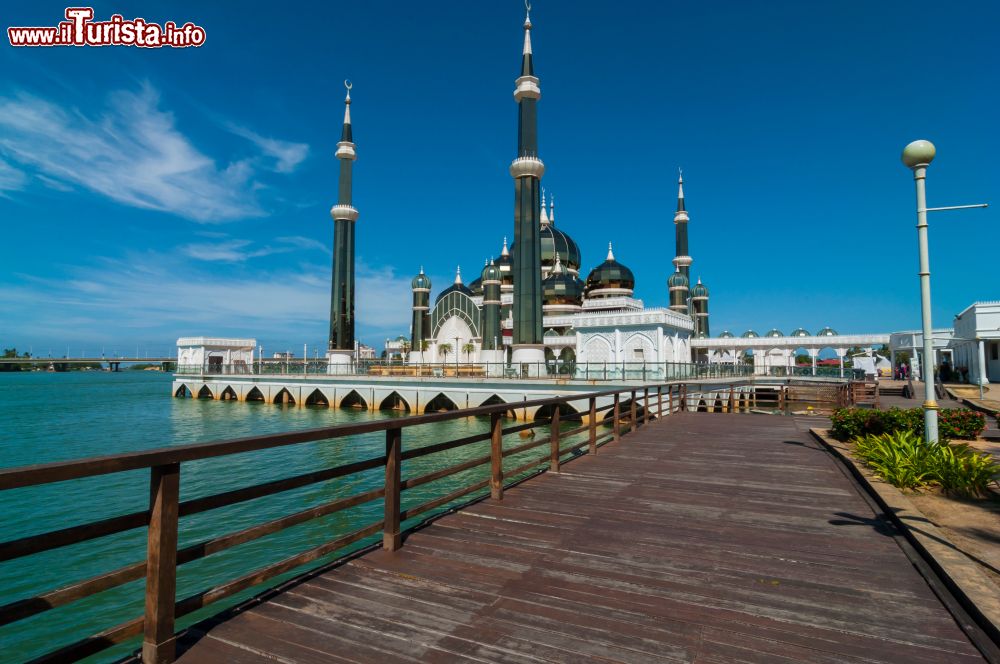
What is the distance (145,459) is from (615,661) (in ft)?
9.39

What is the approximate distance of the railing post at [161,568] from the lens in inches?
120

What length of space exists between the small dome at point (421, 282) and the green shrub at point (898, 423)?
2315 inches

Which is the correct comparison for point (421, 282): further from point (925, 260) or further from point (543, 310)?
point (925, 260)

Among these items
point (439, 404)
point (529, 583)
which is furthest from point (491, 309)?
point (529, 583)

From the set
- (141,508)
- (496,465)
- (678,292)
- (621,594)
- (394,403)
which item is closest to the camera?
(621,594)

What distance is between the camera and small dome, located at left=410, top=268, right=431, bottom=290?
6769 centimetres

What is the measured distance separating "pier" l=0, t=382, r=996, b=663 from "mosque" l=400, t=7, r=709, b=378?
20.1 m

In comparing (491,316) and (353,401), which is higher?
(491,316)

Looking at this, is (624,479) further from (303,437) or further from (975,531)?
(303,437)

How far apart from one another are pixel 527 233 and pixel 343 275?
83.2ft

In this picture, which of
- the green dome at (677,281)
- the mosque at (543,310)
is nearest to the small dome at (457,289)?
the mosque at (543,310)

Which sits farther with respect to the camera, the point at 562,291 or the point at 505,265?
the point at 505,265

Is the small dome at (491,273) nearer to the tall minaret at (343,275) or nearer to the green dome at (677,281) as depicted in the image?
the tall minaret at (343,275)

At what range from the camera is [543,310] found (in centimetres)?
5416
